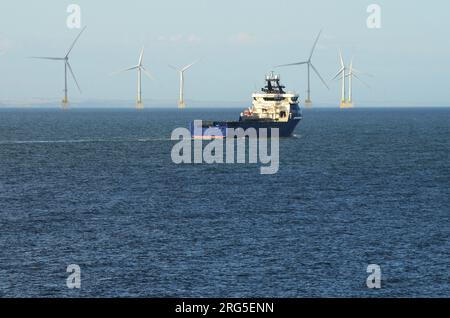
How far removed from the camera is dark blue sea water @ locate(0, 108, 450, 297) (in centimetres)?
4259

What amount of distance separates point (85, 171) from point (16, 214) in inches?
1862

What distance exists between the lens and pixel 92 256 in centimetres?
5097

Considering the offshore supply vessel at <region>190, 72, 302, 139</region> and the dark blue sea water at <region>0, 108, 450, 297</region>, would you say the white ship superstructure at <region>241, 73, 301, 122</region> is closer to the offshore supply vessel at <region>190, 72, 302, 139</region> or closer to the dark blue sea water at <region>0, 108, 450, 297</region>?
the offshore supply vessel at <region>190, 72, 302, 139</region>

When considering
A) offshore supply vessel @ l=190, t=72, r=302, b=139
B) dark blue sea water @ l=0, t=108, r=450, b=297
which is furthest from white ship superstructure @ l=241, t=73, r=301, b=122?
dark blue sea water @ l=0, t=108, r=450, b=297

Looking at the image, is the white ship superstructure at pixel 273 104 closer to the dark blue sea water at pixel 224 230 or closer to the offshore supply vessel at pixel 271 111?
the offshore supply vessel at pixel 271 111

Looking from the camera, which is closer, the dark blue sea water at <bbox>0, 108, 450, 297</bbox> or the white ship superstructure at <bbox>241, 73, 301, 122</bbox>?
the dark blue sea water at <bbox>0, 108, 450, 297</bbox>

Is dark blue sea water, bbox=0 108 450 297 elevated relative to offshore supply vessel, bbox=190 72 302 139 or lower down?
lower down

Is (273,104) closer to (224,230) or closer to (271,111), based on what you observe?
(271,111)

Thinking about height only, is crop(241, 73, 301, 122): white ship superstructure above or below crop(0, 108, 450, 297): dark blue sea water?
above

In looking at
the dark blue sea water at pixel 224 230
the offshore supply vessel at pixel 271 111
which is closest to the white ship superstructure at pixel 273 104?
the offshore supply vessel at pixel 271 111

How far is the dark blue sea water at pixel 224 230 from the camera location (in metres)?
42.6

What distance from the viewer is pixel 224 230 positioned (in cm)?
6119

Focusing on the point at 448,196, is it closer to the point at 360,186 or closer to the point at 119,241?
the point at 360,186

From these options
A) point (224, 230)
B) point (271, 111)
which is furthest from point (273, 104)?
point (224, 230)
